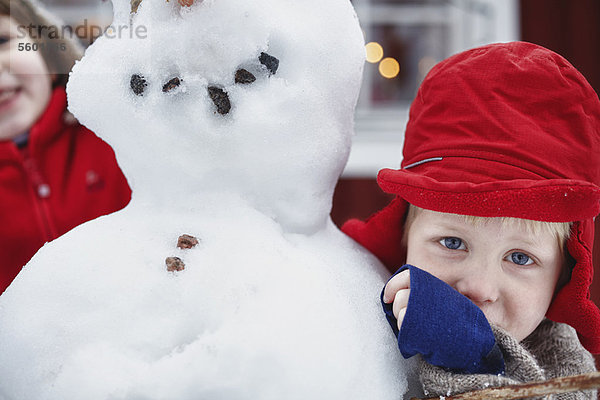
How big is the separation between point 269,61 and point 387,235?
259 millimetres

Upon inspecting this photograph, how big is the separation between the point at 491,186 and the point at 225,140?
241 millimetres

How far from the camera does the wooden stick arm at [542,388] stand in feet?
1.43

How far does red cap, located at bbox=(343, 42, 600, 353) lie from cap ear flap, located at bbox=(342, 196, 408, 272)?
0.08 meters

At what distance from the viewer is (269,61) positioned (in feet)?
1.71

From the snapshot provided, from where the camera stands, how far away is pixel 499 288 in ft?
1.88

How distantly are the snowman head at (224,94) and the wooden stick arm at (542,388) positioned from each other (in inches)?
8.6

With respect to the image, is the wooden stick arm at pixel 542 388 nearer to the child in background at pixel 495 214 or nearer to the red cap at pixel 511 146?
the child in background at pixel 495 214

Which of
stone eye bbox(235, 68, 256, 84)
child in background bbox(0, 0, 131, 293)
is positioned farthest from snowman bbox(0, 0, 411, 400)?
child in background bbox(0, 0, 131, 293)

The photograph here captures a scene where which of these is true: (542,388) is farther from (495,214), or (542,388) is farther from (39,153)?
(39,153)

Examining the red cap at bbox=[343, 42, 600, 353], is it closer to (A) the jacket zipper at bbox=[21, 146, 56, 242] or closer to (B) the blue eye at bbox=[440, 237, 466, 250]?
(B) the blue eye at bbox=[440, 237, 466, 250]

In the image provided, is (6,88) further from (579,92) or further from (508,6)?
(508,6)

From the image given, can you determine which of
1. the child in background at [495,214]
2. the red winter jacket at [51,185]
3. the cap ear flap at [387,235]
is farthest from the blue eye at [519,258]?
the red winter jacket at [51,185]

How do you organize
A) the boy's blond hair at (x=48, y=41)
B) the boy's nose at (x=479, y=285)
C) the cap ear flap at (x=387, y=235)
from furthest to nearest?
the boy's blond hair at (x=48, y=41), the cap ear flap at (x=387, y=235), the boy's nose at (x=479, y=285)

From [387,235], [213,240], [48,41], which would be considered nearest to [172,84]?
[213,240]
